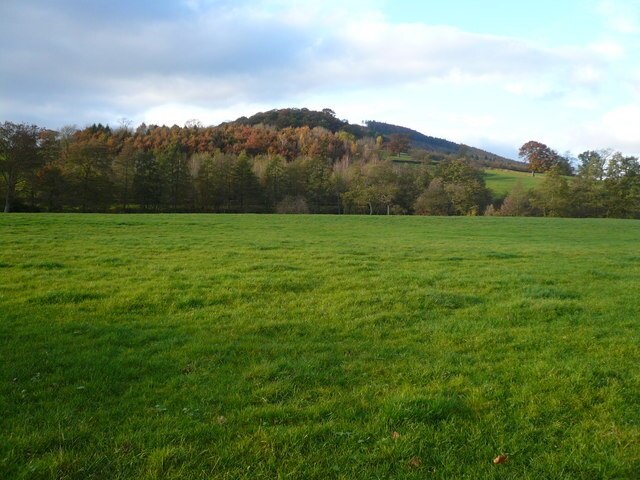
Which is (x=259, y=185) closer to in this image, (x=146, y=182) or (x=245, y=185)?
(x=245, y=185)

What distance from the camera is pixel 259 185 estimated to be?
84625 millimetres

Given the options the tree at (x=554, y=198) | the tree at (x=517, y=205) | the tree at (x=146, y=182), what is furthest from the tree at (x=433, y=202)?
the tree at (x=146, y=182)

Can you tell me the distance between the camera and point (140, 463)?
450cm

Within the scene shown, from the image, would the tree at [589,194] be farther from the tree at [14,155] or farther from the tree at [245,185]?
the tree at [14,155]

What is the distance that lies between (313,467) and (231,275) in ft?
31.5

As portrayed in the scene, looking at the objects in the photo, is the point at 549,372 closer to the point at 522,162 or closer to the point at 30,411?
the point at 30,411

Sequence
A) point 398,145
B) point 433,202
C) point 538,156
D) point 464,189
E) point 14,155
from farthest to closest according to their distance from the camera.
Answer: point 398,145 → point 538,156 → point 464,189 → point 433,202 → point 14,155

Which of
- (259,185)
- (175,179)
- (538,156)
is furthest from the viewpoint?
(538,156)

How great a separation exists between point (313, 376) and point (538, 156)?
160 m

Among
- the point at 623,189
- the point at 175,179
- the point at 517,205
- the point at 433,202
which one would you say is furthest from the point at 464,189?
the point at 175,179

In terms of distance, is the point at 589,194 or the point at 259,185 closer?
the point at 589,194

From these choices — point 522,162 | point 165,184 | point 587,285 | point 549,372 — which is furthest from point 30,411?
point 522,162

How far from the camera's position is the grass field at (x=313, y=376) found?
466cm

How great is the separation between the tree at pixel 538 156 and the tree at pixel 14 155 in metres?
130
